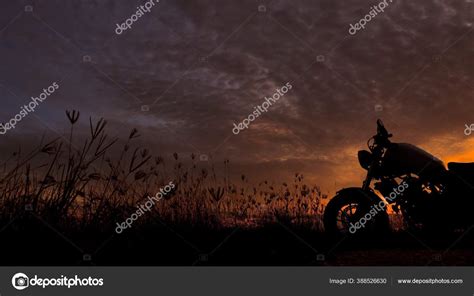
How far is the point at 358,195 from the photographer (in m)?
7.00

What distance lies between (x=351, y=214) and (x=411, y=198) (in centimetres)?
88

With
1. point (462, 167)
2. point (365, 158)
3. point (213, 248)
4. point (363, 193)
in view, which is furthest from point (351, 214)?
point (213, 248)

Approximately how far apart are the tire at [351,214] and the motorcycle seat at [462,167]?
1.18 metres

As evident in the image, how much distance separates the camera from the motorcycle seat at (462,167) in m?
7.03

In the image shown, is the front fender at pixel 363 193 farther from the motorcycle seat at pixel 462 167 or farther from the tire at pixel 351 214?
the motorcycle seat at pixel 462 167

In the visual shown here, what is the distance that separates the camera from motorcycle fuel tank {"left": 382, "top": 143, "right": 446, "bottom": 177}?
7027 millimetres

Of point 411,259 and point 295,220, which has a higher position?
point 295,220

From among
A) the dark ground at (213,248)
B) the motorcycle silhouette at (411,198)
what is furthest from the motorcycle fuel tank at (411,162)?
the dark ground at (213,248)

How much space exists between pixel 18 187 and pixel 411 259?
5.33 m

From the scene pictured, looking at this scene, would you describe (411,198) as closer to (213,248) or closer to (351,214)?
(351,214)

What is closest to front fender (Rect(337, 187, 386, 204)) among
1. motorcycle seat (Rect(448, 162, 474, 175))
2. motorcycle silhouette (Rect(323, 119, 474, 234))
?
motorcycle silhouette (Rect(323, 119, 474, 234))

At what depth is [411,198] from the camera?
23.0ft
